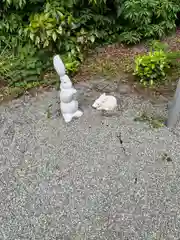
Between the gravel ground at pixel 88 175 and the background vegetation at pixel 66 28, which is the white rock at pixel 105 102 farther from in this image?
the background vegetation at pixel 66 28

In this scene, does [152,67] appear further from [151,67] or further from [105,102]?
[105,102]

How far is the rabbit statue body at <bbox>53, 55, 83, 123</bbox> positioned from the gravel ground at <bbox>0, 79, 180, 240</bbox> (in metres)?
0.08

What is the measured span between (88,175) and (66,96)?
701 millimetres

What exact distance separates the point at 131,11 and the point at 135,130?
59.1 inches

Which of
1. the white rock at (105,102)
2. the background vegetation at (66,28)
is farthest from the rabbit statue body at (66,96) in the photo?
the background vegetation at (66,28)

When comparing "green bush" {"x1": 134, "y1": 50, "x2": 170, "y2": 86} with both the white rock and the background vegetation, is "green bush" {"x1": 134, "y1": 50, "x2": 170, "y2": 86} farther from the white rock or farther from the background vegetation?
the background vegetation

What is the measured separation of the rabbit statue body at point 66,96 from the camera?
253 cm

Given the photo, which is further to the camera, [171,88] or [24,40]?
[24,40]

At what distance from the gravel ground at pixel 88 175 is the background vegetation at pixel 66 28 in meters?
0.58

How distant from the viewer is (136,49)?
3.64m

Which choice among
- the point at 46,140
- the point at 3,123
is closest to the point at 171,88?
the point at 46,140

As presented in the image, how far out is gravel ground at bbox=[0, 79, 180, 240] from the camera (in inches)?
79.9

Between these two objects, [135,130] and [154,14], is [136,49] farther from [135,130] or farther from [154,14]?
[135,130]

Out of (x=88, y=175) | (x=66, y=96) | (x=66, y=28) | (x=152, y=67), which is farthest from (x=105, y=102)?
(x=66, y=28)
